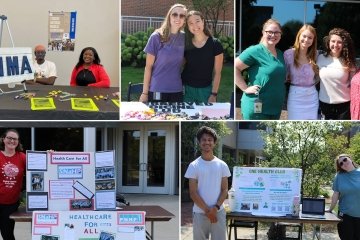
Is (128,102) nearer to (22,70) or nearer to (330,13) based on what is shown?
(22,70)

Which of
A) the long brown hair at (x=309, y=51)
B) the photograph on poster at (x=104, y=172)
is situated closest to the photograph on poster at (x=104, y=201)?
the photograph on poster at (x=104, y=172)

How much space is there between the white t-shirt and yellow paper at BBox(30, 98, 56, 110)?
0.97 meters

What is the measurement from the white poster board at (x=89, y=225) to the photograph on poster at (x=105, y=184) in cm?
21

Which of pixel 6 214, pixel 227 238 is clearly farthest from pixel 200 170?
pixel 6 214

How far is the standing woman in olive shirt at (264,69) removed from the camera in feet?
10.1

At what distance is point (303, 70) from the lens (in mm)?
3141

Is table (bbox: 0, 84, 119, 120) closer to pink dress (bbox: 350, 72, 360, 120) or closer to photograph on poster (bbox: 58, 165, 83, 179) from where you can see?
photograph on poster (bbox: 58, 165, 83, 179)

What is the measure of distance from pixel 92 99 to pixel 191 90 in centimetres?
63

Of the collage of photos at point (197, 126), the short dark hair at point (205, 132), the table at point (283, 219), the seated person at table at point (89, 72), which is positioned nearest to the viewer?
the collage of photos at point (197, 126)

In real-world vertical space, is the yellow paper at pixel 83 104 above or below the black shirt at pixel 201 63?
below

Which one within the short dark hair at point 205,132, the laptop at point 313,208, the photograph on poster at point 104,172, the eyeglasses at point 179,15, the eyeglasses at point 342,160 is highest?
the eyeglasses at point 179,15

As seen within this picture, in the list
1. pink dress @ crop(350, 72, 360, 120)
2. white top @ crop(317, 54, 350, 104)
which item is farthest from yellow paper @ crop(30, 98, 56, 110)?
pink dress @ crop(350, 72, 360, 120)

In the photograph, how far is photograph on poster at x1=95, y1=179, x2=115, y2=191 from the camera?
3.30 m

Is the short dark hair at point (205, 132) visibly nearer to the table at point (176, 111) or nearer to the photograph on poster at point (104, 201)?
the table at point (176, 111)
